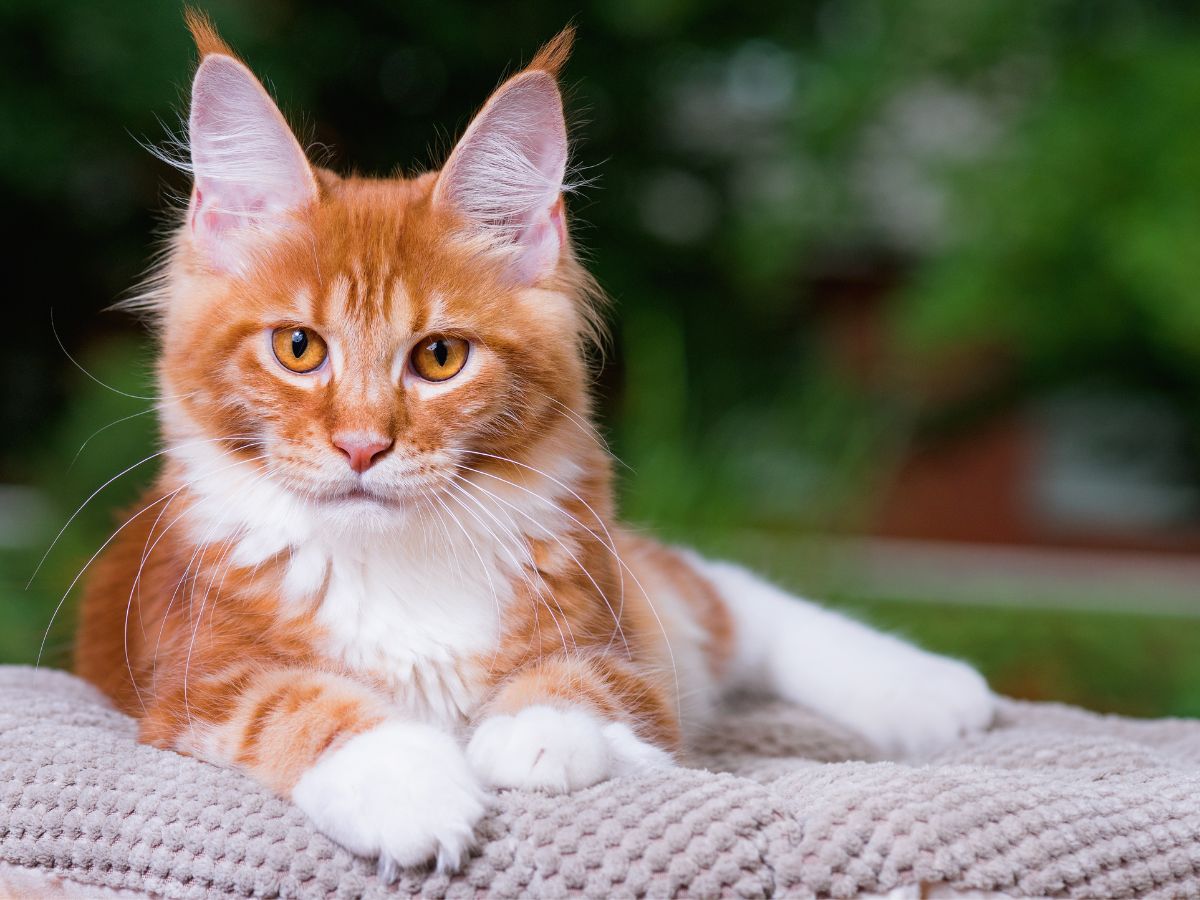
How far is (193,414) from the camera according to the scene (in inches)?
51.3

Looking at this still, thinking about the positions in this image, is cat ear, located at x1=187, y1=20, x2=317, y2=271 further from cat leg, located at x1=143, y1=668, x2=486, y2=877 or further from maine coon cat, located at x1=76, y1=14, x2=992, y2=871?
cat leg, located at x1=143, y1=668, x2=486, y2=877

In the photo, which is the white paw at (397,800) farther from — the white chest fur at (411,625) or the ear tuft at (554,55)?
the ear tuft at (554,55)

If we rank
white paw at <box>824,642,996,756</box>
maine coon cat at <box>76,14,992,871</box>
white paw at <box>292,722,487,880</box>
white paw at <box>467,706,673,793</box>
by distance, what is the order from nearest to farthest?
1. white paw at <box>292,722,487,880</box>
2. white paw at <box>467,706,673,793</box>
3. maine coon cat at <box>76,14,992,871</box>
4. white paw at <box>824,642,996,756</box>

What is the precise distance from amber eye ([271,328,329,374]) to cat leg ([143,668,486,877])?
→ 31cm

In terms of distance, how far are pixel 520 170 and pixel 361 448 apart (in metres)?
0.41

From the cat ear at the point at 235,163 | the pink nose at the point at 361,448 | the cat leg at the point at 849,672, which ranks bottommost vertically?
the cat leg at the point at 849,672

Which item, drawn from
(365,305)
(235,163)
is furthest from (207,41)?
(365,305)

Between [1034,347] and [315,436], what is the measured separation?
9.97ft

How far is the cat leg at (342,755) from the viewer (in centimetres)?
94

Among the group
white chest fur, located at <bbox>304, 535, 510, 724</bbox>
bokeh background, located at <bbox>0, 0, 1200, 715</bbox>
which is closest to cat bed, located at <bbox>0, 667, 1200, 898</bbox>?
white chest fur, located at <bbox>304, 535, 510, 724</bbox>

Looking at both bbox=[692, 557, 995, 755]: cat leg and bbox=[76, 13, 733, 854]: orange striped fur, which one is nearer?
bbox=[76, 13, 733, 854]: orange striped fur

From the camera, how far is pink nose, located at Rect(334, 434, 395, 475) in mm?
1124

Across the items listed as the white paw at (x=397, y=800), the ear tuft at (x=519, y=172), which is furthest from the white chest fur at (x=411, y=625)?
the ear tuft at (x=519, y=172)

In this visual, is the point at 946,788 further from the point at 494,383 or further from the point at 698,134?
the point at 698,134
